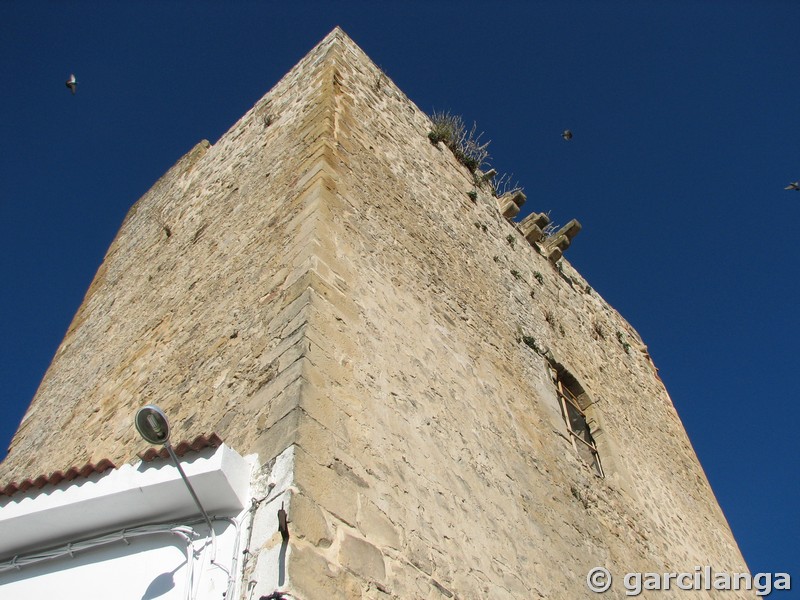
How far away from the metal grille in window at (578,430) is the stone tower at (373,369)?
3cm

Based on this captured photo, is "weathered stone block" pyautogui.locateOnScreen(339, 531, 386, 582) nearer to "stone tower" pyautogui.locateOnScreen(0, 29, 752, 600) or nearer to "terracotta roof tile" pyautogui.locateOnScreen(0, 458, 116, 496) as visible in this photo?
"stone tower" pyautogui.locateOnScreen(0, 29, 752, 600)

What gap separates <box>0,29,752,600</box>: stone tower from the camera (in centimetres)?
321

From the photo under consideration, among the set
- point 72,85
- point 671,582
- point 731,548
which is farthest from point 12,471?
point 731,548

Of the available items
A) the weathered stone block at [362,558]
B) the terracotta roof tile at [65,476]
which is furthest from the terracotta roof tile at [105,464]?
the weathered stone block at [362,558]

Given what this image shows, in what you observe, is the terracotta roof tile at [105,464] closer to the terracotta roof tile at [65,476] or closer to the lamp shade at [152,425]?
the terracotta roof tile at [65,476]

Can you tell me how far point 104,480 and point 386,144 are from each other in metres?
3.96

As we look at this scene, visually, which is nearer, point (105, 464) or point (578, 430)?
point (105, 464)

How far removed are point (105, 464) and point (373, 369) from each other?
1.32 metres

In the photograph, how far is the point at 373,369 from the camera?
377 centimetres

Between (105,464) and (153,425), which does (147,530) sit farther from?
(153,425)

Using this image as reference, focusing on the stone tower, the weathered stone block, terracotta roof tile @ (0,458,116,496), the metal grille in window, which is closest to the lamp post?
the stone tower

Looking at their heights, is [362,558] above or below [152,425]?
below

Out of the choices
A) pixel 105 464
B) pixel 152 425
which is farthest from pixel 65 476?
pixel 152 425

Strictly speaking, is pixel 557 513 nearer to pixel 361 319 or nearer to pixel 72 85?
pixel 361 319
